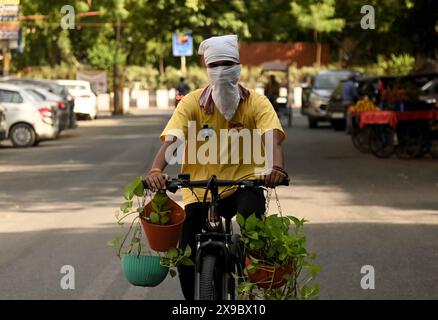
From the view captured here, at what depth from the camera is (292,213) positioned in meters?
15.2

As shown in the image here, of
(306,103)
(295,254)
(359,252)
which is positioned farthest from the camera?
(306,103)

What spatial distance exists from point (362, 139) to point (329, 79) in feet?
51.4

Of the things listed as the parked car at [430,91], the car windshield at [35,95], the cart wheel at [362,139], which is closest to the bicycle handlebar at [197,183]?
the cart wheel at [362,139]

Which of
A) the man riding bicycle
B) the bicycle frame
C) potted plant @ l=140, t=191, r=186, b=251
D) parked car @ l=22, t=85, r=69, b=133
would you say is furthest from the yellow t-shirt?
parked car @ l=22, t=85, r=69, b=133

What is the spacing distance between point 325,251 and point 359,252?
0.31 m

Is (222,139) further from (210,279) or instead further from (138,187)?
(210,279)

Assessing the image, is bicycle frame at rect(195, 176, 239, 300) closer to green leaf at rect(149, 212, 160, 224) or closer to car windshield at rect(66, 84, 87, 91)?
green leaf at rect(149, 212, 160, 224)

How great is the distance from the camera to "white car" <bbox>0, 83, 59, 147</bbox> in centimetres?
3206

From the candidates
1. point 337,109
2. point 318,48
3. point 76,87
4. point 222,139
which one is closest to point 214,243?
point 222,139

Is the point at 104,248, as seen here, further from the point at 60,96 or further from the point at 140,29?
the point at 140,29

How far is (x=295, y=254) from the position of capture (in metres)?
6.50

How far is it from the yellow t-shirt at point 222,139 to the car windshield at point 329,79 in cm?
3479

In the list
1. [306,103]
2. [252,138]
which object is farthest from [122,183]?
[306,103]

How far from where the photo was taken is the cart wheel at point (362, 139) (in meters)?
26.4
